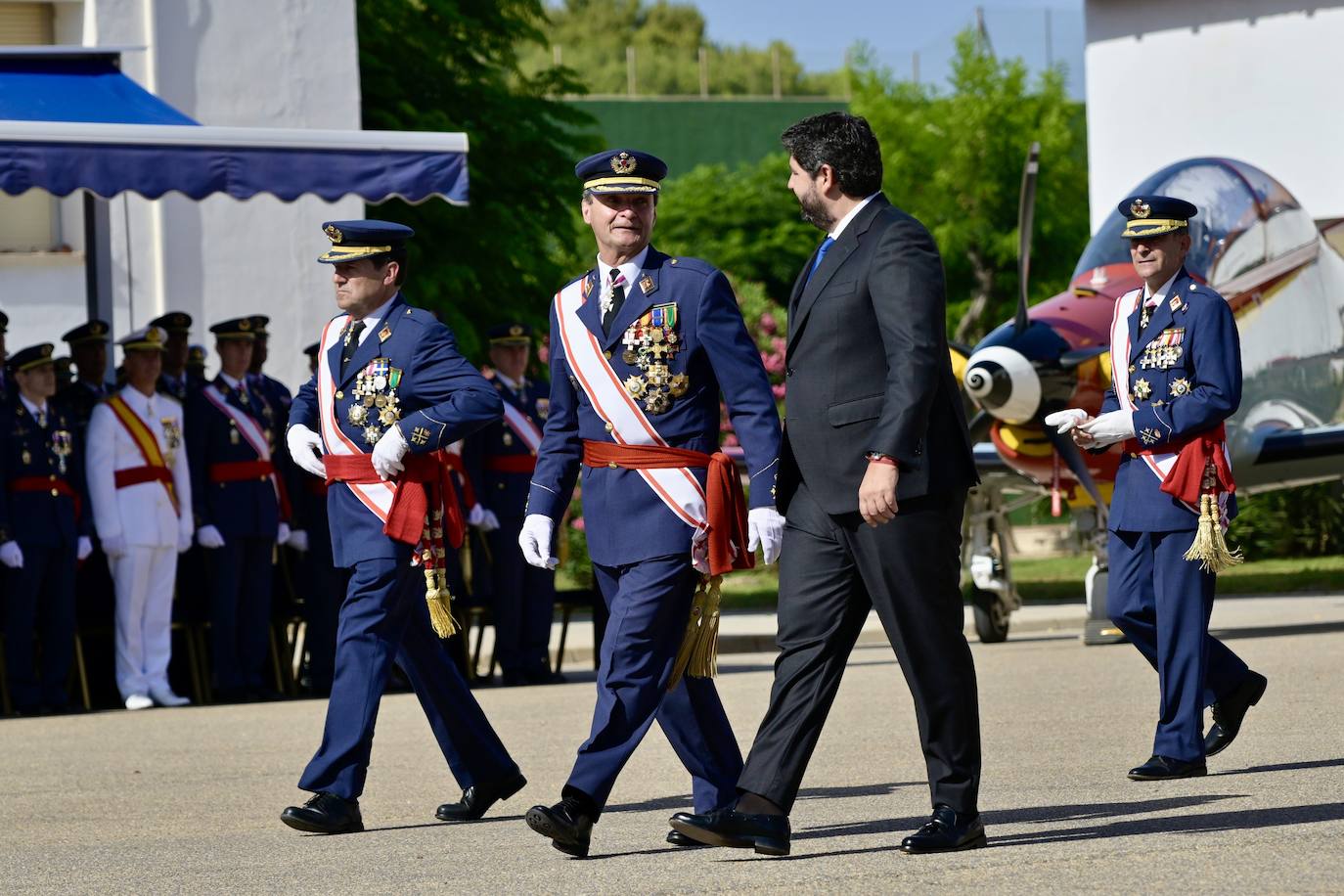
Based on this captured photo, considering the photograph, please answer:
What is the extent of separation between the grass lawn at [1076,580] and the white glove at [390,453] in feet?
46.7

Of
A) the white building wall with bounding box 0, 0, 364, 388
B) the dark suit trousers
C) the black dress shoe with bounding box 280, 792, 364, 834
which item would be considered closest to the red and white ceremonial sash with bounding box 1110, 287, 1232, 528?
the dark suit trousers

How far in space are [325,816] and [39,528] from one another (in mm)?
6100

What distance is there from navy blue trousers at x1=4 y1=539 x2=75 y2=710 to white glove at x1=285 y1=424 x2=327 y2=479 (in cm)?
528

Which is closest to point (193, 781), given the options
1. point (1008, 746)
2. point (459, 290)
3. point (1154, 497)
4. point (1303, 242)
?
point (1008, 746)

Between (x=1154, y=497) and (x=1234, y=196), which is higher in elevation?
(x=1234, y=196)

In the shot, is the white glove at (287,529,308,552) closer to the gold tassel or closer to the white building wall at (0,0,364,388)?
the white building wall at (0,0,364,388)

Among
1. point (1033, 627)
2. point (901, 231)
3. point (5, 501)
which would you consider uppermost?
point (901, 231)

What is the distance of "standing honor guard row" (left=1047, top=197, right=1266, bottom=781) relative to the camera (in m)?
8.35

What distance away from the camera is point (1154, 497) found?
8.53 metres

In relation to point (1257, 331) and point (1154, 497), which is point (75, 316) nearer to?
point (1257, 331)

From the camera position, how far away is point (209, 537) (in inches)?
535

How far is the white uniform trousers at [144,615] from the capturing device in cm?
1346

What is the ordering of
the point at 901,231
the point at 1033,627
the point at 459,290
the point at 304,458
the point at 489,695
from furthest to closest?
the point at 459,290 < the point at 1033,627 < the point at 489,695 < the point at 304,458 < the point at 901,231

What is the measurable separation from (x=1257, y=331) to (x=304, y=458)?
10202 mm
